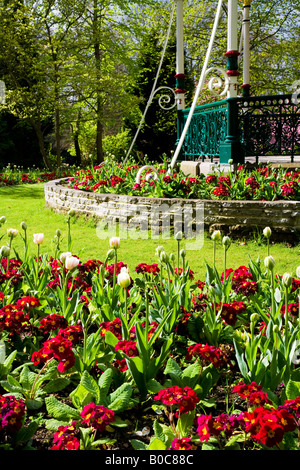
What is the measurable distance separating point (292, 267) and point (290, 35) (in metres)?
17.9

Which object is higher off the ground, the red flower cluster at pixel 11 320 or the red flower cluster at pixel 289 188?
the red flower cluster at pixel 289 188

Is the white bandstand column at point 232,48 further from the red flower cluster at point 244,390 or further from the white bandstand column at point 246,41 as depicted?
the red flower cluster at point 244,390

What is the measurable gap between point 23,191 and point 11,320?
963 centimetres

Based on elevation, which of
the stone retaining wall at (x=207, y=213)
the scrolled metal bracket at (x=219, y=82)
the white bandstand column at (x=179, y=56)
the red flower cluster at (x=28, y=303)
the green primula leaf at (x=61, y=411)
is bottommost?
the green primula leaf at (x=61, y=411)

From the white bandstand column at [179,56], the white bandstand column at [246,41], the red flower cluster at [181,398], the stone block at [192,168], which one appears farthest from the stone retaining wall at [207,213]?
the white bandstand column at [246,41]

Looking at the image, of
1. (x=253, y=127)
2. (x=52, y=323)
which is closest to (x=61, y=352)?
(x=52, y=323)

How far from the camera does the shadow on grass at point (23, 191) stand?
10.5 m

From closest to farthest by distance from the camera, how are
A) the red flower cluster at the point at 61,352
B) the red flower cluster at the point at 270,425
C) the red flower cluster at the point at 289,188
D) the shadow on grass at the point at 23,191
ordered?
the red flower cluster at the point at 270,425 < the red flower cluster at the point at 61,352 < the red flower cluster at the point at 289,188 < the shadow on grass at the point at 23,191

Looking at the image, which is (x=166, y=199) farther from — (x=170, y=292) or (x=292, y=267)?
(x=170, y=292)

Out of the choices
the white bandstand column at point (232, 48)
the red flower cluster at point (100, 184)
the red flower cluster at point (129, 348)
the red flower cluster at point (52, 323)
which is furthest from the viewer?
the red flower cluster at point (100, 184)

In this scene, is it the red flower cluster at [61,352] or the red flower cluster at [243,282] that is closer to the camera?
the red flower cluster at [61,352]

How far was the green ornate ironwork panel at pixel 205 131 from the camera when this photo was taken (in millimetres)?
7094

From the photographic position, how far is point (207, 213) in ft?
18.0

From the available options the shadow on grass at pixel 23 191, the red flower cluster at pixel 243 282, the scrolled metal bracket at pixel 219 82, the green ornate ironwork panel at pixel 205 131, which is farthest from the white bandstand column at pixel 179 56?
the red flower cluster at pixel 243 282
